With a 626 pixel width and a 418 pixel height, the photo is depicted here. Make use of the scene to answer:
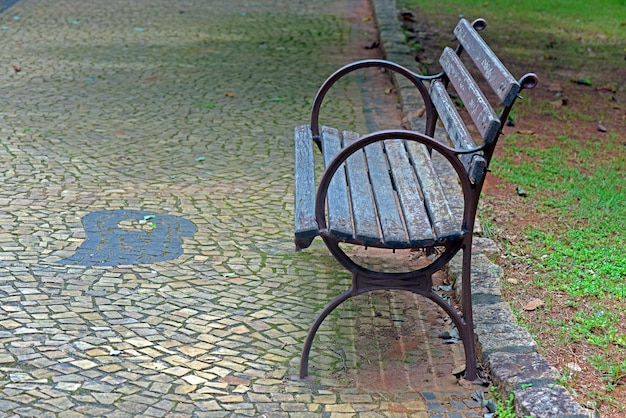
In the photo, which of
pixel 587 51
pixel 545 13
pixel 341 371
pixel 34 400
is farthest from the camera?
pixel 545 13

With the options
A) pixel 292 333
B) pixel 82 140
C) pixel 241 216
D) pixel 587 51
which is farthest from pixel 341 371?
pixel 587 51

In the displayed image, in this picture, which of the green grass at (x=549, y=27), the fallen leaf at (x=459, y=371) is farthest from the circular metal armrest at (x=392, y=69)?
the green grass at (x=549, y=27)

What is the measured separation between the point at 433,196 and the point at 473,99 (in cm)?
47

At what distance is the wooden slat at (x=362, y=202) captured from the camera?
3531 millimetres

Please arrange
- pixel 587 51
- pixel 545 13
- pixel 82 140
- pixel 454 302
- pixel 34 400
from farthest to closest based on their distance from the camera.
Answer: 1. pixel 545 13
2. pixel 587 51
3. pixel 82 140
4. pixel 454 302
5. pixel 34 400

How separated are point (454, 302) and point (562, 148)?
2.82 m

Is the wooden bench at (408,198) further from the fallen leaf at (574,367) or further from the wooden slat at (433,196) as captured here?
the fallen leaf at (574,367)

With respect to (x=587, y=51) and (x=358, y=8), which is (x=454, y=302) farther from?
(x=358, y=8)

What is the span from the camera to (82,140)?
6641 mm

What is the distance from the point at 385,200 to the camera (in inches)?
156

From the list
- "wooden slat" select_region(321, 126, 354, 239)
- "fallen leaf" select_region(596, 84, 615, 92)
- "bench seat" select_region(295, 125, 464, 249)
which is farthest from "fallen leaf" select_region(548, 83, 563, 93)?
"wooden slat" select_region(321, 126, 354, 239)

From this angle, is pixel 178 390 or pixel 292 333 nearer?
pixel 178 390

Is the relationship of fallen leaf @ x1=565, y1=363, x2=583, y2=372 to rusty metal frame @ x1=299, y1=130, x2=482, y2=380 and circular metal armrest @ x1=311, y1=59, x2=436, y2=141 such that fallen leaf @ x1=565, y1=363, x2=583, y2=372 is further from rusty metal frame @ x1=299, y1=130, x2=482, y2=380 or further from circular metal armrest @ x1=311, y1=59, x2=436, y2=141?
circular metal armrest @ x1=311, y1=59, x2=436, y2=141

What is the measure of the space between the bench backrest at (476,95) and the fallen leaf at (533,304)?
0.80m
